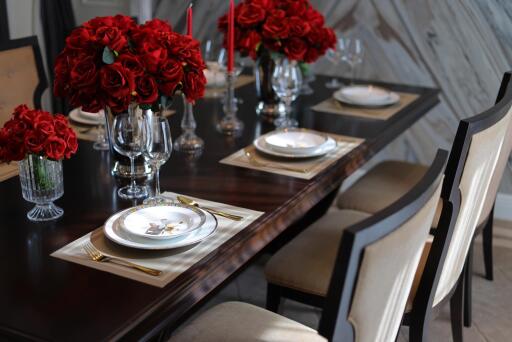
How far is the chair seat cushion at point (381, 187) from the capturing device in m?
2.54

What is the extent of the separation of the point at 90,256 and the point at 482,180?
107 centimetres

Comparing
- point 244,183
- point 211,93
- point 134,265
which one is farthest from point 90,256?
point 211,93

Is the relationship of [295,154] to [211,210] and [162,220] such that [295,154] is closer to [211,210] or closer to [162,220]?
[211,210]

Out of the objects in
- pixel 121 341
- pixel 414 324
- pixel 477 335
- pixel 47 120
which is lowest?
pixel 477 335

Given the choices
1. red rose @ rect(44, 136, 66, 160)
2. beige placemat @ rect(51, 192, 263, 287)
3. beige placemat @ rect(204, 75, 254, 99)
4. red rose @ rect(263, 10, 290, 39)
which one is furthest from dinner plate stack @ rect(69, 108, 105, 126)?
beige placemat @ rect(51, 192, 263, 287)

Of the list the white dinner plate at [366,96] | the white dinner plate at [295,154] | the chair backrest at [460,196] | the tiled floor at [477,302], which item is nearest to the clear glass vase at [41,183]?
the white dinner plate at [295,154]

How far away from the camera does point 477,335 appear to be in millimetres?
2506

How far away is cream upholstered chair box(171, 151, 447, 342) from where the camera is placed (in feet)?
3.55

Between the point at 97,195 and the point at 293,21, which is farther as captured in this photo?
the point at 293,21

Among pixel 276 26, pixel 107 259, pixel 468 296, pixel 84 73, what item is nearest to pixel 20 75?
pixel 276 26

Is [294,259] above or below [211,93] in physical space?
below

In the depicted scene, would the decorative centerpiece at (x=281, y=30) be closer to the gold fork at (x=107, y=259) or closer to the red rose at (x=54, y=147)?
the red rose at (x=54, y=147)

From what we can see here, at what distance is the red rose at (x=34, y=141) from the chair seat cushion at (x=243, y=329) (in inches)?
21.7

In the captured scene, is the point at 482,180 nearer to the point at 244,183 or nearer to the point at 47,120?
the point at 244,183
